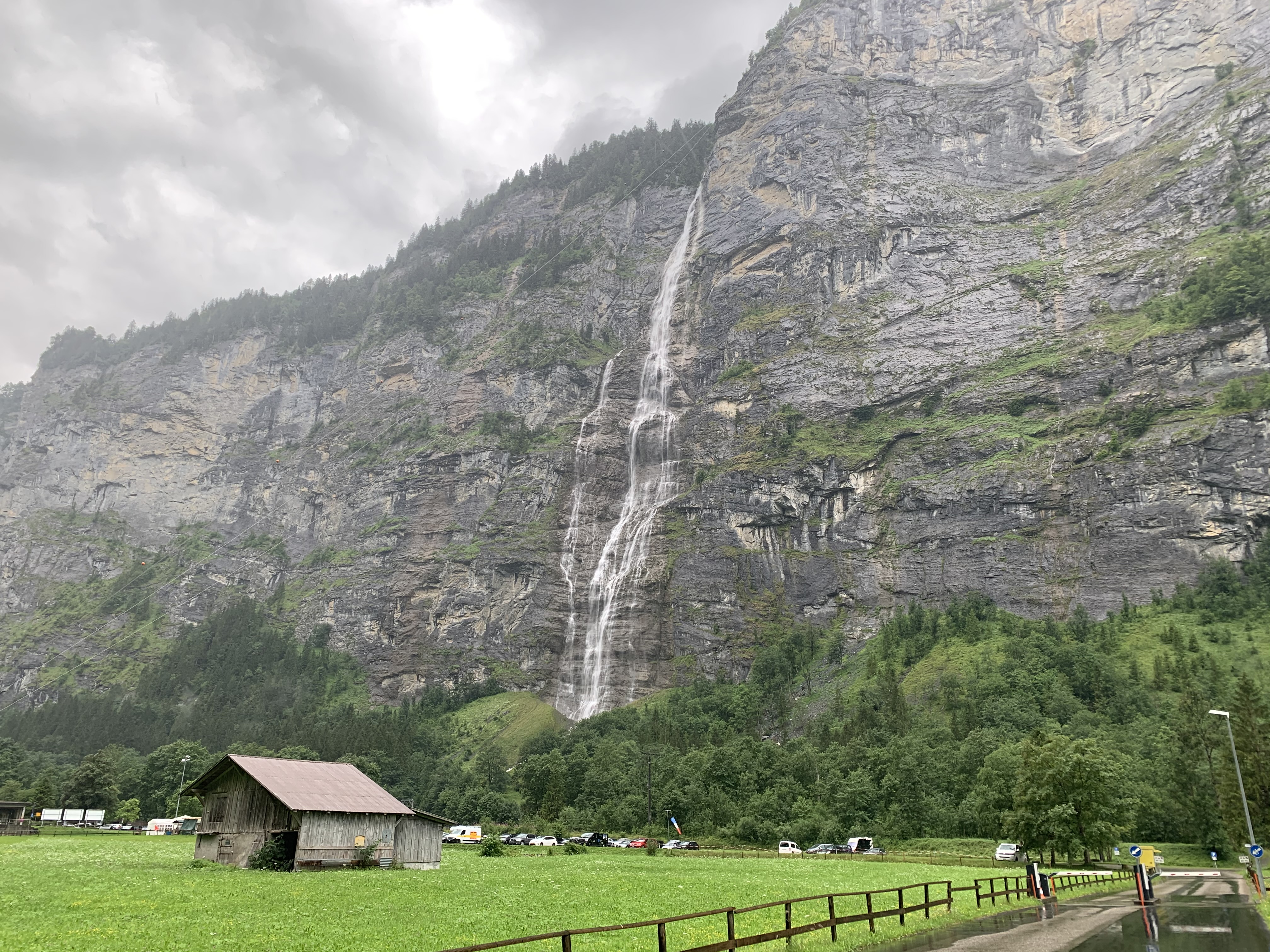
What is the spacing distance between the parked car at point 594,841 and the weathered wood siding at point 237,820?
36690mm

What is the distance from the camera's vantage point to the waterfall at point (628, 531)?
146125 mm

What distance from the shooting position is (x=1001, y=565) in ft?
406

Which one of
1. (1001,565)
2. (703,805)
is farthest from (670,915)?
(1001,565)

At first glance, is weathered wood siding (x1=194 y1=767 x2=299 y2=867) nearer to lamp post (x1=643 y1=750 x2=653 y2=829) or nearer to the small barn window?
the small barn window

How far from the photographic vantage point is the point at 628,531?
161 metres

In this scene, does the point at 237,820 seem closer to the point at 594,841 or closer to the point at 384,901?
the point at 384,901

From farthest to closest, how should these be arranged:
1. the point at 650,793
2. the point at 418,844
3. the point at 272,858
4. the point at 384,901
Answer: the point at 650,793 < the point at 418,844 < the point at 272,858 < the point at 384,901

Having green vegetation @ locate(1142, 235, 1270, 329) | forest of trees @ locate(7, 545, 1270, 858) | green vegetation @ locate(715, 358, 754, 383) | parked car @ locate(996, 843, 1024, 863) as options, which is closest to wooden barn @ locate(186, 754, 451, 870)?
parked car @ locate(996, 843, 1024, 863)

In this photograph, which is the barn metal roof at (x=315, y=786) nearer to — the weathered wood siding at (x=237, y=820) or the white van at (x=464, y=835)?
the weathered wood siding at (x=237, y=820)

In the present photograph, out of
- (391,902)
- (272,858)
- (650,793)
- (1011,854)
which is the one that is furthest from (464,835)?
(391,902)

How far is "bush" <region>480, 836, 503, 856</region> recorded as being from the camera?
64.9 meters

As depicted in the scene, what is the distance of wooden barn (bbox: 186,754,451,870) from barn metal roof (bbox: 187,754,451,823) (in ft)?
0.21

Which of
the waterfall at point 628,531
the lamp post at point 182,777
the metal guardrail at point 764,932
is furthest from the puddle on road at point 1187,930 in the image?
the waterfall at point 628,531

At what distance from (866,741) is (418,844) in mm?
55967
